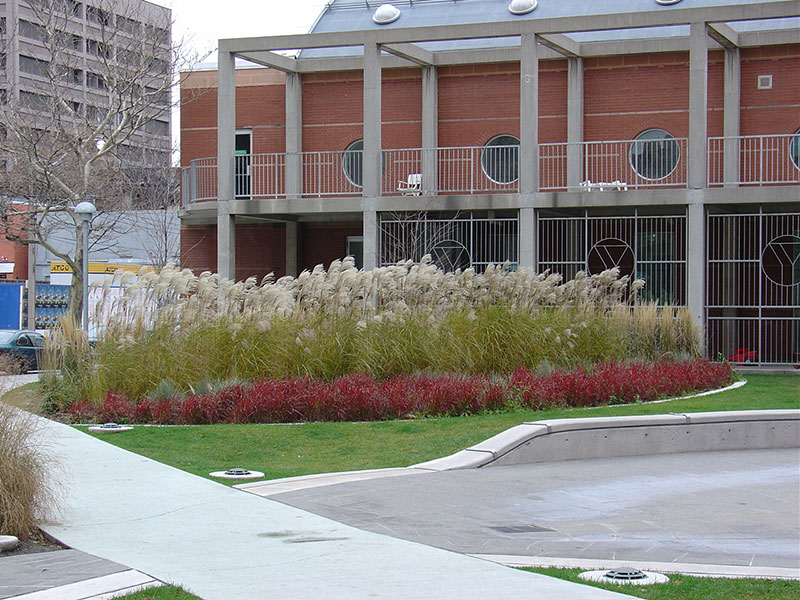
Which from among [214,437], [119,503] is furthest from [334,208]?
[119,503]

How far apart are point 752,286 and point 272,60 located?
13.6 m

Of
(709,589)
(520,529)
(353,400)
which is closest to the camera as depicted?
(709,589)

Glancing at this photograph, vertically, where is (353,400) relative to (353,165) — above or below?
below

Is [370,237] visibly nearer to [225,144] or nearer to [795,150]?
[225,144]

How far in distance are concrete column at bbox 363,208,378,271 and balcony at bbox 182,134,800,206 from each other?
1077mm

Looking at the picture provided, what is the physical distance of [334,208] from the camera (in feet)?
82.4

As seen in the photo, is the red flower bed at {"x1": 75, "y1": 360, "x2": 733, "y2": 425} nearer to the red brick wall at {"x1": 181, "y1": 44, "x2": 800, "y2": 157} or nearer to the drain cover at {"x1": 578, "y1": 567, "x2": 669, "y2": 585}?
the drain cover at {"x1": 578, "y1": 567, "x2": 669, "y2": 585}

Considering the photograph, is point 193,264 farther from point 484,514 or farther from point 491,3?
point 484,514

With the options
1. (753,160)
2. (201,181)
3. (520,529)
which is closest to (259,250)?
(201,181)

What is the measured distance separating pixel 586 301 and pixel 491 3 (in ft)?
51.9

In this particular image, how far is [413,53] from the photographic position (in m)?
26.7

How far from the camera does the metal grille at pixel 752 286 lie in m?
24.9

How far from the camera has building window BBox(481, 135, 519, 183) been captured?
27094 mm

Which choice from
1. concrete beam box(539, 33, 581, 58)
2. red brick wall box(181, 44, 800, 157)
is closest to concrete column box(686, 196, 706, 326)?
red brick wall box(181, 44, 800, 157)
